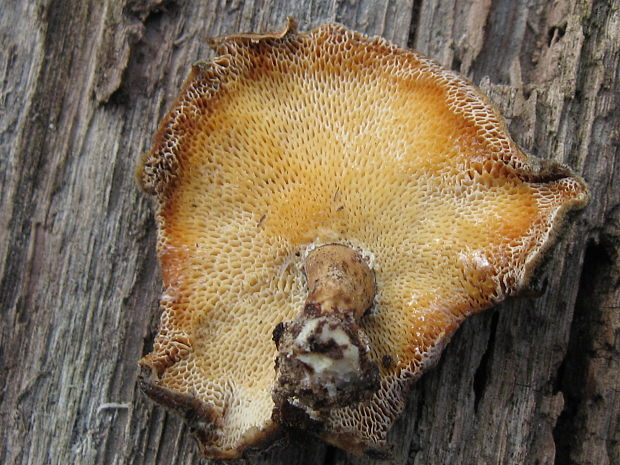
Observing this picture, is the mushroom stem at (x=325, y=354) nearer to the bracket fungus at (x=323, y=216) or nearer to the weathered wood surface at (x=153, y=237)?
the bracket fungus at (x=323, y=216)

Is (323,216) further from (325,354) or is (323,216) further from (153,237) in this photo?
(153,237)

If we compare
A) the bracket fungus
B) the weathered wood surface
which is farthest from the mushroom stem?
the weathered wood surface

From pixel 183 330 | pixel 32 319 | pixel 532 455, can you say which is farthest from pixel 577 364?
pixel 32 319

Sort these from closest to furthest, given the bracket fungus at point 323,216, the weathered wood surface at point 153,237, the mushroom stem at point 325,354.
→ the mushroom stem at point 325,354 → the bracket fungus at point 323,216 → the weathered wood surface at point 153,237

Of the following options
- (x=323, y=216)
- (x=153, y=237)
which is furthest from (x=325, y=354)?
(x=153, y=237)

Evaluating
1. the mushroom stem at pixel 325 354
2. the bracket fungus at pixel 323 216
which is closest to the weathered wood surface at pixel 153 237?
the bracket fungus at pixel 323 216

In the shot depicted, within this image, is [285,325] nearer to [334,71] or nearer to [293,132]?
[293,132]

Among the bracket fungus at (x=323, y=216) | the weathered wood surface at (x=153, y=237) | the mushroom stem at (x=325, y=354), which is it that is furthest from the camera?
the weathered wood surface at (x=153, y=237)
